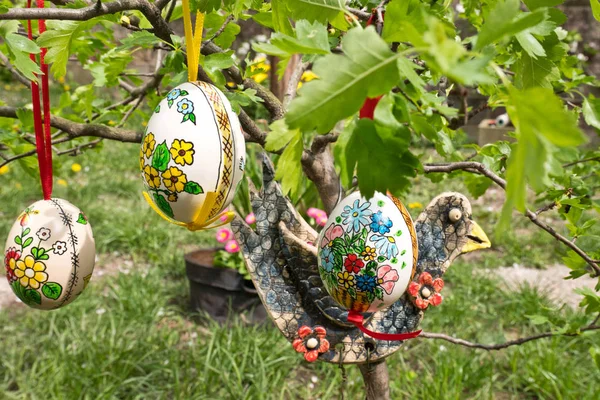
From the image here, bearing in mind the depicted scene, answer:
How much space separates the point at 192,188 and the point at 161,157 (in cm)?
7

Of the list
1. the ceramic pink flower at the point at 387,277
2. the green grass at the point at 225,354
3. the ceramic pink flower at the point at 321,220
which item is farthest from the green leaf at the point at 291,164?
the ceramic pink flower at the point at 321,220

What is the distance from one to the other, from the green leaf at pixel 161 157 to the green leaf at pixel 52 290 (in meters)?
0.36

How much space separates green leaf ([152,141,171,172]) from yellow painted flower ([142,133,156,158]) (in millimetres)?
14

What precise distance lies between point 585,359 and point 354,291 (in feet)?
6.74

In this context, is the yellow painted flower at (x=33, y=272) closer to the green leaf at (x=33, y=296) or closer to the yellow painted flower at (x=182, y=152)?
the green leaf at (x=33, y=296)

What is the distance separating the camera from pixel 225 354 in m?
2.50

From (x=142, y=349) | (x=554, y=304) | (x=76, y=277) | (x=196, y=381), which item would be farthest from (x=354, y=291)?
(x=554, y=304)

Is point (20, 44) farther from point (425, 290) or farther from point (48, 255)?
point (425, 290)

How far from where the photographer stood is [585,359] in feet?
8.45

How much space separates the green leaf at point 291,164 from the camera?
0.75 meters

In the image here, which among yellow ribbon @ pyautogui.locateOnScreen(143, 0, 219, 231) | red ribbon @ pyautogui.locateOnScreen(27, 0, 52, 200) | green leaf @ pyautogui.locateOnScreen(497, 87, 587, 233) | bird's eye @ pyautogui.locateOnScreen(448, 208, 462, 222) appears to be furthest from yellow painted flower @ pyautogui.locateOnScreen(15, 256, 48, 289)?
green leaf @ pyautogui.locateOnScreen(497, 87, 587, 233)

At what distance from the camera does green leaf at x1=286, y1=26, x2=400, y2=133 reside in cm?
50

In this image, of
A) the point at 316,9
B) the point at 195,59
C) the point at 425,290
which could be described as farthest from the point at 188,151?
the point at 425,290

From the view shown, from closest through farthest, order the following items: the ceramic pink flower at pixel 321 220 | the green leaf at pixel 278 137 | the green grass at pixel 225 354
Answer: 1. the green leaf at pixel 278 137
2. the green grass at pixel 225 354
3. the ceramic pink flower at pixel 321 220
